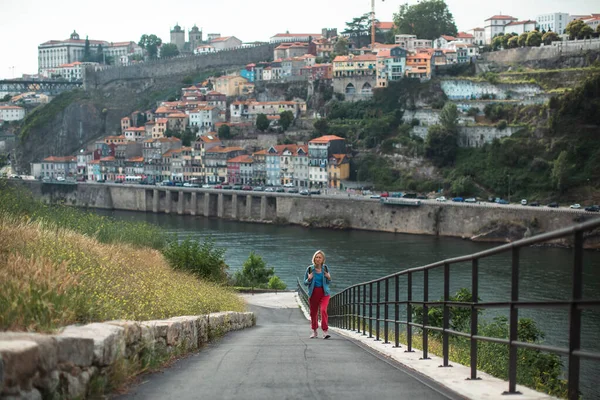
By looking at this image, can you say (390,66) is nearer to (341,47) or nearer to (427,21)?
(341,47)

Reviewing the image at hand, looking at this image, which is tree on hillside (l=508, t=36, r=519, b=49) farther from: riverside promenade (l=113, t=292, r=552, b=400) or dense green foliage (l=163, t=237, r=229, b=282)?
riverside promenade (l=113, t=292, r=552, b=400)

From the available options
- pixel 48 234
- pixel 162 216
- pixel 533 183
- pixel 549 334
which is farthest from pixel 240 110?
pixel 48 234

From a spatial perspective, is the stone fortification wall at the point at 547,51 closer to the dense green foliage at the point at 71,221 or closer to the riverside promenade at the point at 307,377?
the dense green foliage at the point at 71,221

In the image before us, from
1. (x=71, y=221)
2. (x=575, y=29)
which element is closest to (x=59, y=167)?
(x=575, y=29)

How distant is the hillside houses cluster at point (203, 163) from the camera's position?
6016cm

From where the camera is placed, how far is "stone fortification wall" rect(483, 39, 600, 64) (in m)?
60.9

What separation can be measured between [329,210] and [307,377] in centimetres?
4721

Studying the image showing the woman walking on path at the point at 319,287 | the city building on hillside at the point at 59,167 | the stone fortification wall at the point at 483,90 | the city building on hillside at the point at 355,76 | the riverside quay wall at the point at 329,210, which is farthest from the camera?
the city building on hillside at the point at 59,167

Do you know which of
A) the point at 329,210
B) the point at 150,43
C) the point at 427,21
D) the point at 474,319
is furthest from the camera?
the point at 150,43

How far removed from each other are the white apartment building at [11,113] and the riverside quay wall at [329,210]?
3278 cm

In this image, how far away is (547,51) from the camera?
62594 millimetres

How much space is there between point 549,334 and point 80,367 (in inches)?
610

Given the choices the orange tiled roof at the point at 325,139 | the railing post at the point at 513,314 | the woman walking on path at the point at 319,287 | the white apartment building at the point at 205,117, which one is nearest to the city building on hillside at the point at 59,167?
the white apartment building at the point at 205,117

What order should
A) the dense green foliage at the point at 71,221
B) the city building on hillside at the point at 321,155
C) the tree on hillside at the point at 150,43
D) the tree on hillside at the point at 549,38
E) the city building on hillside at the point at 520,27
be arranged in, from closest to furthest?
the dense green foliage at the point at 71,221
the city building on hillside at the point at 321,155
the tree on hillside at the point at 549,38
the city building on hillside at the point at 520,27
the tree on hillside at the point at 150,43
